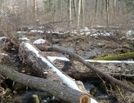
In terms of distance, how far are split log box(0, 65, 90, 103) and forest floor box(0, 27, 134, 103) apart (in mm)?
671

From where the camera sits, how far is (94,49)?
13000mm

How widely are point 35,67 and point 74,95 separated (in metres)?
3.16

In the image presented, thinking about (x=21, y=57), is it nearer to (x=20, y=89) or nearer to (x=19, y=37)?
(x=20, y=89)

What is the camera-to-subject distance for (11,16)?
15.8 m

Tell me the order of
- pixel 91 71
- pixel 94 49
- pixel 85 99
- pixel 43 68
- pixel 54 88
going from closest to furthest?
pixel 85 99
pixel 54 88
pixel 43 68
pixel 91 71
pixel 94 49

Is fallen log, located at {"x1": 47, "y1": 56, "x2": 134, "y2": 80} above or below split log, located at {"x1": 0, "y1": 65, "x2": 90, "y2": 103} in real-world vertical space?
below

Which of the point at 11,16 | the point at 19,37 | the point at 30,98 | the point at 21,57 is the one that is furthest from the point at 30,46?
the point at 11,16

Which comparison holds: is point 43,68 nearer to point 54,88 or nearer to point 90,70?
point 90,70

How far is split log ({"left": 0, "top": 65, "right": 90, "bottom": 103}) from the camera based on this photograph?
4.36m

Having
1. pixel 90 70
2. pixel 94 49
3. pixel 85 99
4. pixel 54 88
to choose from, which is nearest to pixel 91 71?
pixel 90 70

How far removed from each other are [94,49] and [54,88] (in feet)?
26.7

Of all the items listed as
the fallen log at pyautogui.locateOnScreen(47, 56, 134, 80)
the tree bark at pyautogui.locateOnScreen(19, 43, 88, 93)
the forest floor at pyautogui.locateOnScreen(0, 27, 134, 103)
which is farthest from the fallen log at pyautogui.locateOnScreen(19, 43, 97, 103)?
the forest floor at pyautogui.locateOnScreen(0, 27, 134, 103)

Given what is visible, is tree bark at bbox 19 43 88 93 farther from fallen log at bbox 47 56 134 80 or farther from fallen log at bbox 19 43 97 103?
fallen log at bbox 47 56 134 80

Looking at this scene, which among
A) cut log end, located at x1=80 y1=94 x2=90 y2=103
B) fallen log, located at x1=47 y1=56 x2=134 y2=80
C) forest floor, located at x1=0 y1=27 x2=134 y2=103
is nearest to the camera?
cut log end, located at x1=80 y1=94 x2=90 y2=103
